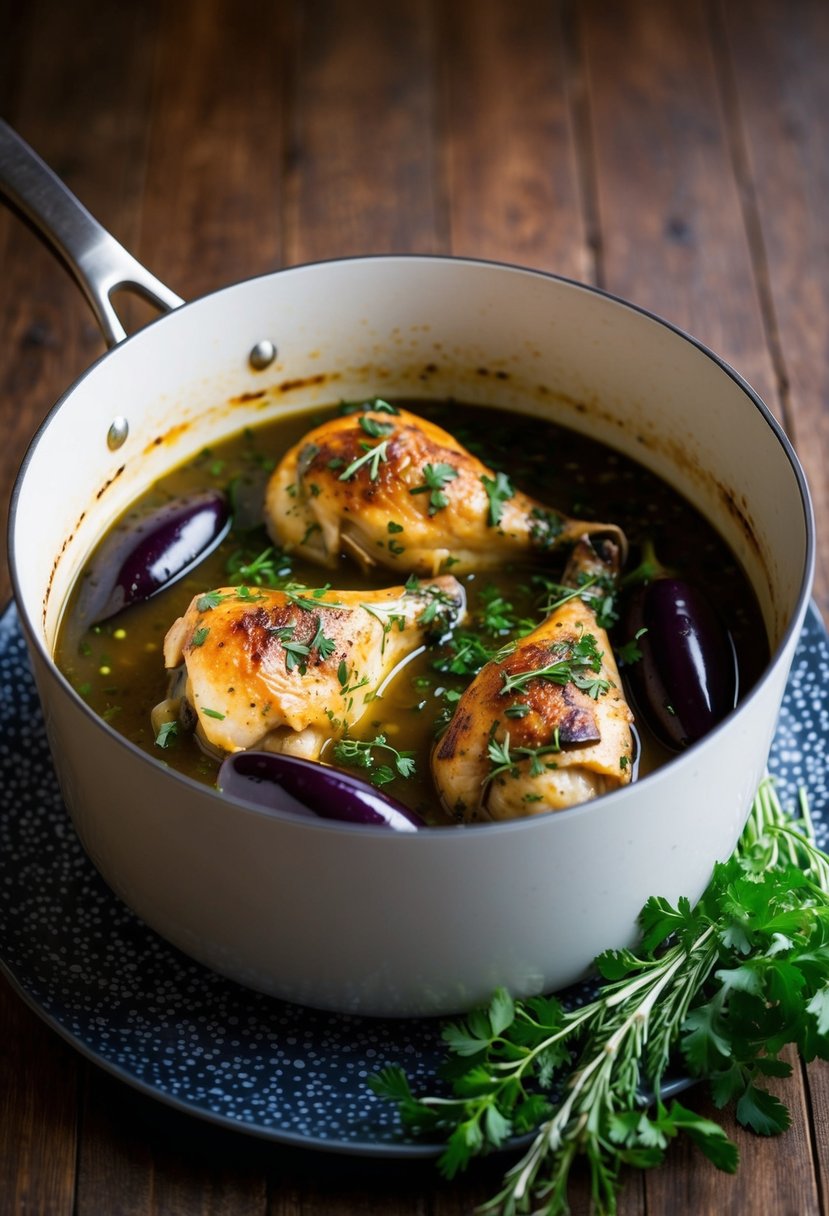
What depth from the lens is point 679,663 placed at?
8.17 feet

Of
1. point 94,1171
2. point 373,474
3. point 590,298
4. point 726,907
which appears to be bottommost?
point 94,1171

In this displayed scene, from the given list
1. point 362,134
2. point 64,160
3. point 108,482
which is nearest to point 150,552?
point 108,482

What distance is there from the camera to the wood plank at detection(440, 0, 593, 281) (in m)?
4.16

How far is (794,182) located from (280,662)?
8.80ft

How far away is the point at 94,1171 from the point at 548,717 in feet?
3.32

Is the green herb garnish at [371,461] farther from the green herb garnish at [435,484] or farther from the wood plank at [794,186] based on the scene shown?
the wood plank at [794,186]

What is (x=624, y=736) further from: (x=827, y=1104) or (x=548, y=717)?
(x=827, y=1104)

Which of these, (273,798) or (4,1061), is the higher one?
(273,798)

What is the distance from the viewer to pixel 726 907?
2.29 m

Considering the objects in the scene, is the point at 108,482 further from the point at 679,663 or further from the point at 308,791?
the point at 679,663

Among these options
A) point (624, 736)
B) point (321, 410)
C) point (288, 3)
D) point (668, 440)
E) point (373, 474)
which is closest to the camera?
point (624, 736)

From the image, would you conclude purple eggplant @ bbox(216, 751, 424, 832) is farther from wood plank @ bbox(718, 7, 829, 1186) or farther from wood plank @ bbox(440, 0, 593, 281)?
wood plank @ bbox(440, 0, 593, 281)

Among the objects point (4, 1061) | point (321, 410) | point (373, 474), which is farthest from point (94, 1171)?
point (321, 410)

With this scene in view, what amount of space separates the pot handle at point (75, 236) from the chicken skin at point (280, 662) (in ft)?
1.96
